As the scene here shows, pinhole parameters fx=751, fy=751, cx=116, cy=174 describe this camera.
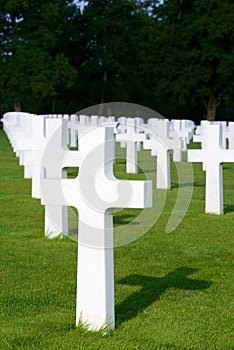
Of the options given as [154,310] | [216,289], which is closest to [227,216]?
[216,289]

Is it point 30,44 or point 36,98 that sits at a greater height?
point 30,44

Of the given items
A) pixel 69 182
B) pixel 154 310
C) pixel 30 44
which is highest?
pixel 30 44

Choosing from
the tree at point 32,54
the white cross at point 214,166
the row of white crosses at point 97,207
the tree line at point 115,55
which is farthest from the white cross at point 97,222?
the tree at point 32,54

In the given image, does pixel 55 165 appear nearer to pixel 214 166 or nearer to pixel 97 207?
pixel 97 207

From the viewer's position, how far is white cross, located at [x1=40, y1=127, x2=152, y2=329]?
434 cm

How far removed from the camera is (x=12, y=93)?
1890 inches

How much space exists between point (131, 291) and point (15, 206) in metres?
4.55

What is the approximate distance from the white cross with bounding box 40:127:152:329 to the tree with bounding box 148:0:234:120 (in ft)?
135

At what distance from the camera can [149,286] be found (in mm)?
5559

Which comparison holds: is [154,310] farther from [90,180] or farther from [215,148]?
[215,148]

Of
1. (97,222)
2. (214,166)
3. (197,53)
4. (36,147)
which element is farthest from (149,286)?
(197,53)

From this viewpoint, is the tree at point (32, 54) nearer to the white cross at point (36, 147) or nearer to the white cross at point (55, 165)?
the white cross at point (36, 147)

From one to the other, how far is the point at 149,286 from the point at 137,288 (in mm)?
108

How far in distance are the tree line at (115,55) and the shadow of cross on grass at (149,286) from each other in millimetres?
39871
